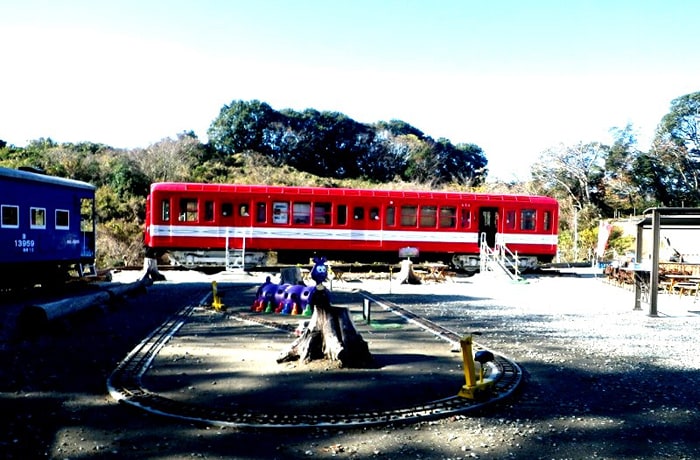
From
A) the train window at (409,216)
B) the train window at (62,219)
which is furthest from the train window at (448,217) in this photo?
the train window at (62,219)

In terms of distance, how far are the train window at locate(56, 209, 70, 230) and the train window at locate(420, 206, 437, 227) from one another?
1125 centimetres

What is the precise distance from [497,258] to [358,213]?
16.0 feet

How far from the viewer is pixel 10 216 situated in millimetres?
12016

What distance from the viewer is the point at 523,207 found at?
70.1 feet

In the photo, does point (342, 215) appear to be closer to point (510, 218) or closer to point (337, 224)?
point (337, 224)

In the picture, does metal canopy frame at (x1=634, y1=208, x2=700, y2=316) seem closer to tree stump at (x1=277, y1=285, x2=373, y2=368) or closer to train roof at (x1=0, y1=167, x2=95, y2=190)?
tree stump at (x1=277, y1=285, x2=373, y2=368)

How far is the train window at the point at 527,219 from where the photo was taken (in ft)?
70.2

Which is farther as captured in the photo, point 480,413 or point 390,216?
point 390,216

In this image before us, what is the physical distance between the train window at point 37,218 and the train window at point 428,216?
1192 centimetres

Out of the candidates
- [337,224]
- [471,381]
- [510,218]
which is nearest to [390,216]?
[337,224]

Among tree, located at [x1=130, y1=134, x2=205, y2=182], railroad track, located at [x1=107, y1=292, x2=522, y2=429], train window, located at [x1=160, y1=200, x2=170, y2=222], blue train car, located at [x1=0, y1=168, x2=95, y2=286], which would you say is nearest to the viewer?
railroad track, located at [x1=107, y1=292, x2=522, y2=429]

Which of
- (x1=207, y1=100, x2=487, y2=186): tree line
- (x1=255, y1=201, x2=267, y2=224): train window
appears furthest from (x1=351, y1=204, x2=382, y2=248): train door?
(x1=207, y1=100, x2=487, y2=186): tree line

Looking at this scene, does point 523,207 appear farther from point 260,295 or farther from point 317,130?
point 317,130

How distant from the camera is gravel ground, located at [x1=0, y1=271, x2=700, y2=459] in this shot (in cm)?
416
